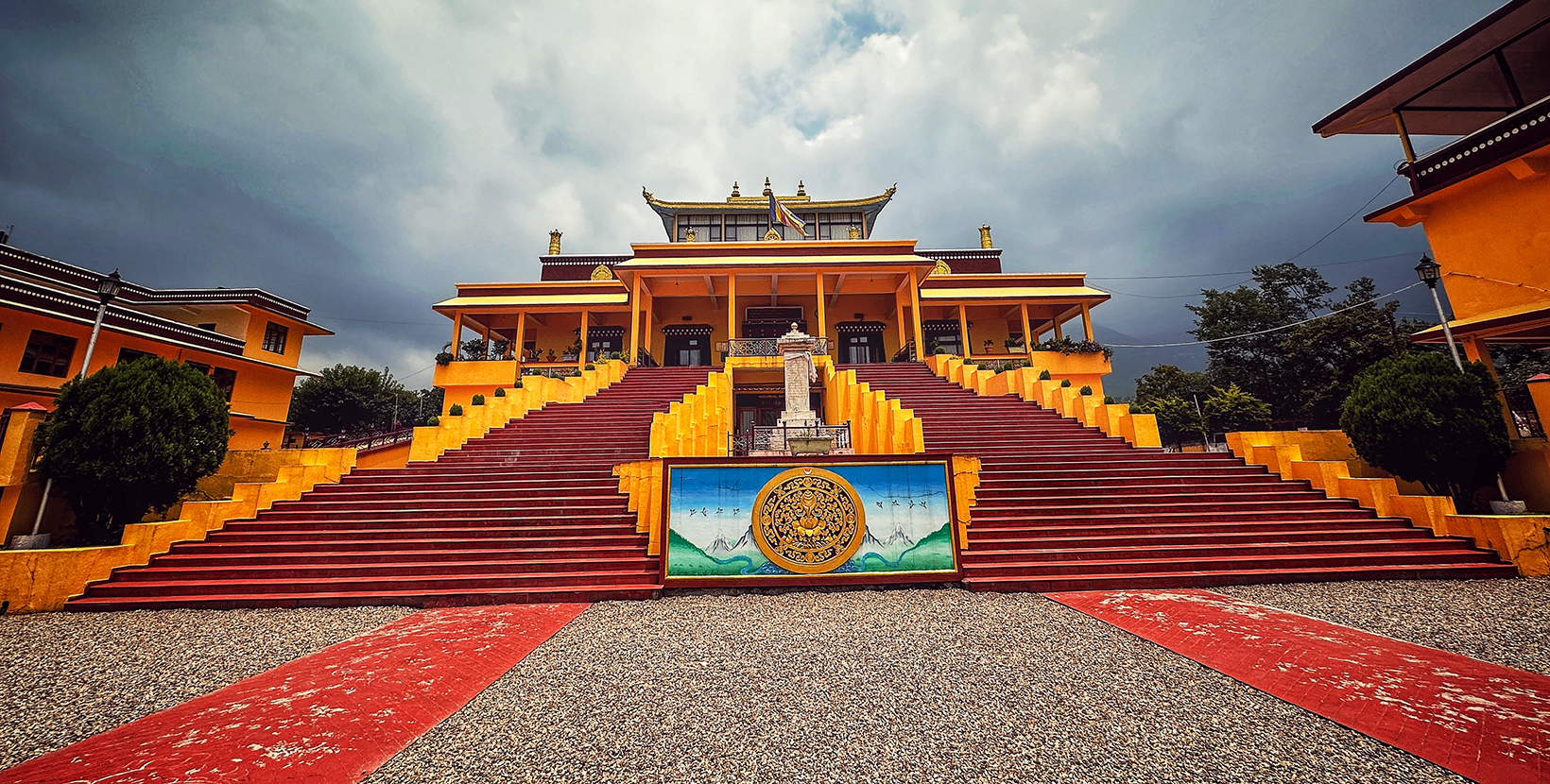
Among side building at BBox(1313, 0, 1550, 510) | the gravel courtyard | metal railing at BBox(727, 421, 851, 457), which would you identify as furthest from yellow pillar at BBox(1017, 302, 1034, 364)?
the gravel courtyard

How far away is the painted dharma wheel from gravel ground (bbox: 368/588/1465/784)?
1303 mm

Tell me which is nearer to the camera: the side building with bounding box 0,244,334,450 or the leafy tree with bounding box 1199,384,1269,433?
the side building with bounding box 0,244,334,450

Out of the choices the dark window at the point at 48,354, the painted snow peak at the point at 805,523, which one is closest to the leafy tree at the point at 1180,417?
the painted snow peak at the point at 805,523

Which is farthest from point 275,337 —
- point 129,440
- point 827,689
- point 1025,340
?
point 1025,340

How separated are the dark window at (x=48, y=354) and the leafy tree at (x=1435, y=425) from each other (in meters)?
31.6

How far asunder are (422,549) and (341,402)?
101 ft

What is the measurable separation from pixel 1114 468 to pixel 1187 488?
1093 mm

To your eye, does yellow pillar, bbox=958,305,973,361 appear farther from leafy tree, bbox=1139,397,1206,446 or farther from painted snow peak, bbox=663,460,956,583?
painted snow peak, bbox=663,460,956,583

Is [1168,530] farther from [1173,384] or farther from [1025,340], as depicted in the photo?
[1173,384]

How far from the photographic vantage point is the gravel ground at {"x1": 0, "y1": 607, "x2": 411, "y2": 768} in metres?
3.46

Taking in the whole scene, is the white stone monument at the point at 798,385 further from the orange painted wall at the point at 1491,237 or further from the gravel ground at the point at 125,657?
the orange painted wall at the point at 1491,237

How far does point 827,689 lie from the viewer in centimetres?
370

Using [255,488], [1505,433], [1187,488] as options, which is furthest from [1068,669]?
[255,488]

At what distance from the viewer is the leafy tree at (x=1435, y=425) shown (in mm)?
7738
